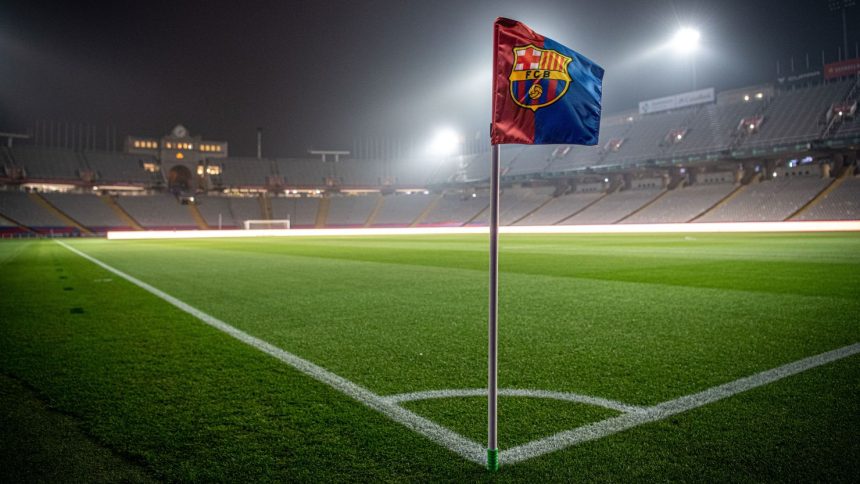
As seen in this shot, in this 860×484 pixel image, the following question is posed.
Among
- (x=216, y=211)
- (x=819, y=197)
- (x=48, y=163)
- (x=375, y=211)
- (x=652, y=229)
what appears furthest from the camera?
(x=375, y=211)

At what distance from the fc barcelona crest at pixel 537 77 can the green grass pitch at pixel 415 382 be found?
178cm

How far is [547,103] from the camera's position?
9.43 feet

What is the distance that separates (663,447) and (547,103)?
73.3 inches

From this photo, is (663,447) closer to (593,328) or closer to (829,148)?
(593,328)

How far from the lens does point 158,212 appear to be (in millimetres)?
67375

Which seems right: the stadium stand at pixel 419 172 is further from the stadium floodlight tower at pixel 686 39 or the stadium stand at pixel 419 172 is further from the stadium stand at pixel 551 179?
the stadium floodlight tower at pixel 686 39

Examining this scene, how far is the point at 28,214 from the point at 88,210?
19.6ft

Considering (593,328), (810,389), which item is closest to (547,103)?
(810,389)

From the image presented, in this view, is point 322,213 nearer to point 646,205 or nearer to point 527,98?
point 646,205

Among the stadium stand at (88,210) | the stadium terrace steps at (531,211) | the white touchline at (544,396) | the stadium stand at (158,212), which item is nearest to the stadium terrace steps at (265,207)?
the stadium stand at (158,212)

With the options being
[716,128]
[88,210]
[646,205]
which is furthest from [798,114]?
[88,210]

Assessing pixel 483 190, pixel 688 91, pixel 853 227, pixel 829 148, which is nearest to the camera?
pixel 853 227

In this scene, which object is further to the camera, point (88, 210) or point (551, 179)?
point (551, 179)

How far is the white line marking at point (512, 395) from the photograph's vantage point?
125 inches
